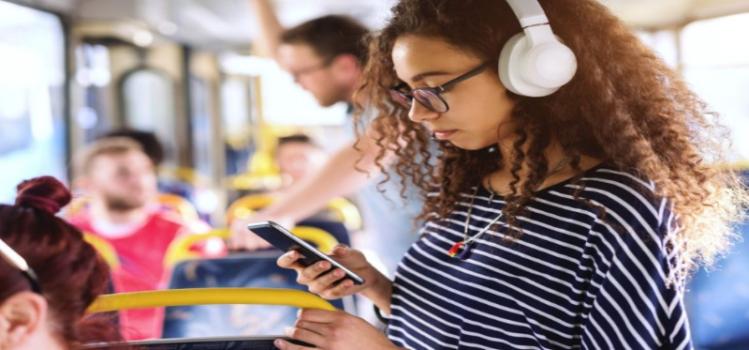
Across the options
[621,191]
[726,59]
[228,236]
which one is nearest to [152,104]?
[726,59]

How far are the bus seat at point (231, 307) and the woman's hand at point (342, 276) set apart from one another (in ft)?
2.44

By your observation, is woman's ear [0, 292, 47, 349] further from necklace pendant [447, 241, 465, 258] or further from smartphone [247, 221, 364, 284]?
necklace pendant [447, 241, 465, 258]

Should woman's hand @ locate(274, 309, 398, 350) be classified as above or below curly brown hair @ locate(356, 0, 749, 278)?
below

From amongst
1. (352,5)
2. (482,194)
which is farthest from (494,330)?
(352,5)

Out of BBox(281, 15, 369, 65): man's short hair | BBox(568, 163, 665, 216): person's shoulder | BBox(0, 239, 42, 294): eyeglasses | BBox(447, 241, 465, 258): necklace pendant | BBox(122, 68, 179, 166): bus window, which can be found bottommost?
BBox(447, 241, 465, 258): necklace pendant

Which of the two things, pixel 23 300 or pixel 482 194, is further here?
pixel 482 194

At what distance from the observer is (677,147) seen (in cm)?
110

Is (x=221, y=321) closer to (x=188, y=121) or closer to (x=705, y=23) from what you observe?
(x=705, y=23)

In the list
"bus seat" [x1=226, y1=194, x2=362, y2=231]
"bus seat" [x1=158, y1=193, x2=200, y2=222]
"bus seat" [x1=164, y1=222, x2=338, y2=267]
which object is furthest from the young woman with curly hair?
"bus seat" [x1=158, y1=193, x2=200, y2=222]

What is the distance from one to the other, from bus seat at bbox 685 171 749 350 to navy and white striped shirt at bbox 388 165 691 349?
114 centimetres

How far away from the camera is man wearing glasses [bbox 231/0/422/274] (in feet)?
6.61

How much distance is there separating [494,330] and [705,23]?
4136mm

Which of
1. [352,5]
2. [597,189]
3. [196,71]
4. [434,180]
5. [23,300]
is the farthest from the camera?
[196,71]

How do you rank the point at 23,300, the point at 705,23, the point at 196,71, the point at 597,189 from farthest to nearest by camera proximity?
the point at 196,71 < the point at 705,23 < the point at 597,189 < the point at 23,300
